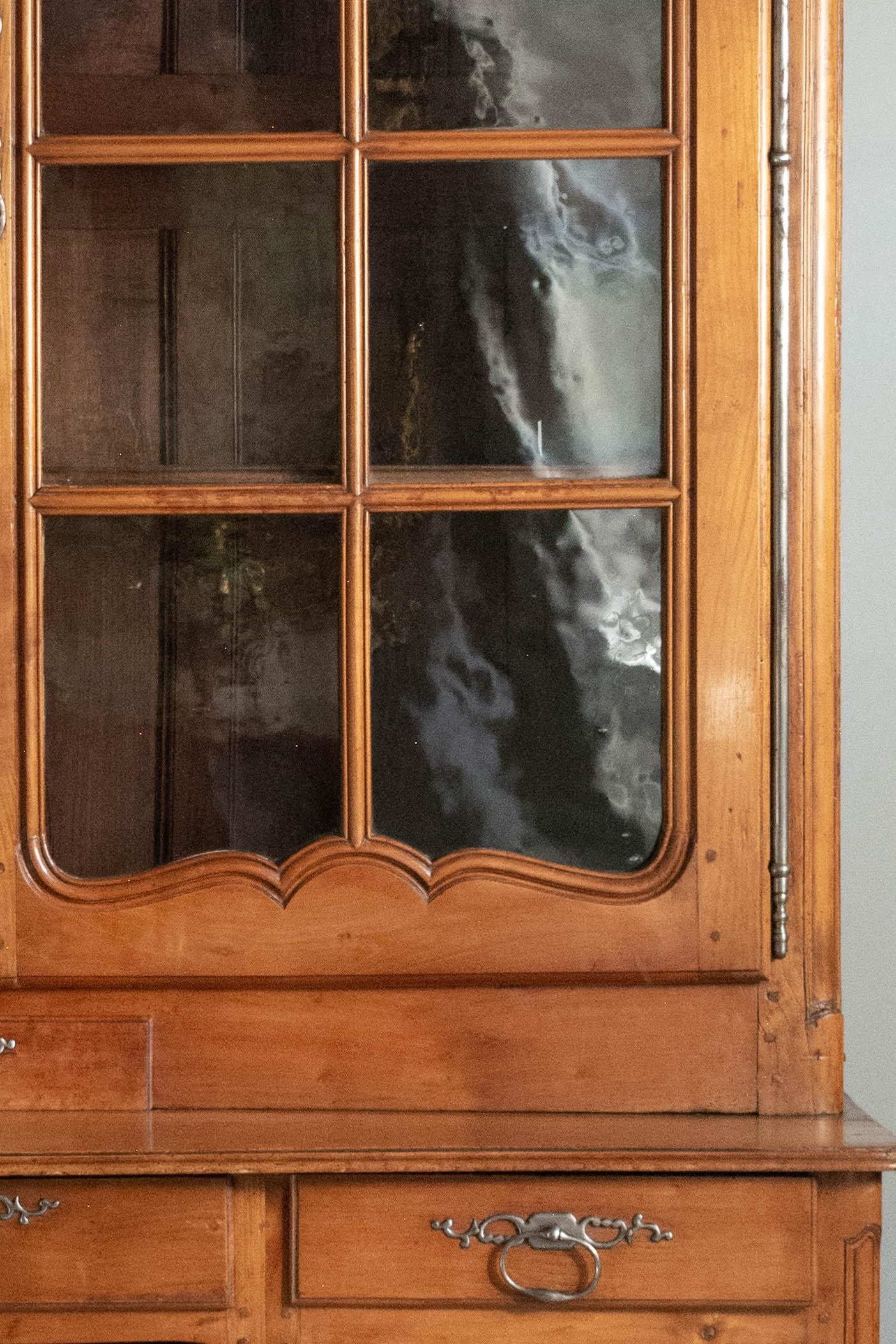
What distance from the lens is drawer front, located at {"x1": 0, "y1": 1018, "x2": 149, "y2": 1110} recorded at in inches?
49.9

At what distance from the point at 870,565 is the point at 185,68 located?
A: 93 cm

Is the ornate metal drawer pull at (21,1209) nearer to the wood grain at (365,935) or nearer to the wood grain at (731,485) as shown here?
the wood grain at (365,935)

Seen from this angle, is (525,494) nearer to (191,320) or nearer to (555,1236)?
Answer: (191,320)

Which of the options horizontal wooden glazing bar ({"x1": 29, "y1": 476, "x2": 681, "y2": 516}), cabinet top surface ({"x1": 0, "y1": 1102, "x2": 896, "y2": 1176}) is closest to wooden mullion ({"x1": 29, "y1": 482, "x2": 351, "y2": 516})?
horizontal wooden glazing bar ({"x1": 29, "y1": 476, "x2": 681, "y2": 516})

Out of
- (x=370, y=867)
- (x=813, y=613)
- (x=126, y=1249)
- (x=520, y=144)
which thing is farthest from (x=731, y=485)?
(x=126, y=1249)

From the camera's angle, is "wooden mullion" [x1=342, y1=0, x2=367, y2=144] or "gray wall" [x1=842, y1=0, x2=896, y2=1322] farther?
"gray wall" [x1=842, y1=0, x2=896, y2=1322]

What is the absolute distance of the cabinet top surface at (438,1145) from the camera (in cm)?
113

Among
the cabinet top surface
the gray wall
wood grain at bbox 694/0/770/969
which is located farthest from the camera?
the gray wall

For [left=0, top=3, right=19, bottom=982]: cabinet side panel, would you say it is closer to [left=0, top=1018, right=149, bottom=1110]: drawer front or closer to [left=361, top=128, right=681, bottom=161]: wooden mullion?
[left=0, top=1018, right=149, bottom=1110]: drawer front

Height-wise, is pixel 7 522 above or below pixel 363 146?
below

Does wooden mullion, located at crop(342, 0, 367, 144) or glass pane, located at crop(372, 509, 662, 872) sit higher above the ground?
wooden mullion, located at crop(342, 0, 367, 144)

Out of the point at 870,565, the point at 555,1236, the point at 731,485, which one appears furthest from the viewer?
the point at 870,565

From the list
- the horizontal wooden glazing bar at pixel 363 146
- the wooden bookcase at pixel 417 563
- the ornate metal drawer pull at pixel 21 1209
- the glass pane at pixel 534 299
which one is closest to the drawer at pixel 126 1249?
the ornate metal drawer pull at pixel 21 1209

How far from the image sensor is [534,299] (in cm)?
127
